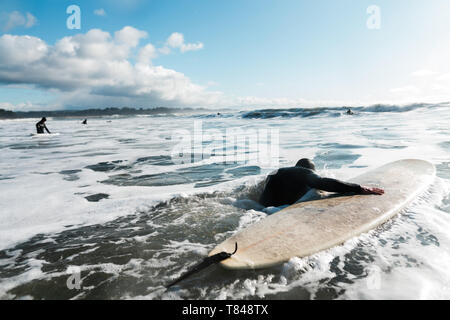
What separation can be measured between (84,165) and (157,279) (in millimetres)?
5964

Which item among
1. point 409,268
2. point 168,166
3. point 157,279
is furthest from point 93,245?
point 168,166

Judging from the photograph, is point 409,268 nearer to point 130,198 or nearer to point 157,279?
point 157,279

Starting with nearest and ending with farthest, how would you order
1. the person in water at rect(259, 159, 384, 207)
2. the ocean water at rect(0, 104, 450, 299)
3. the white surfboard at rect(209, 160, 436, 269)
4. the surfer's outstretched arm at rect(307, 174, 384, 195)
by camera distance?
1. the ocean water at rect(0, 104, 450, 299)
2. the white surfboard at rect(209, 160, 436, 269)
3. the surfer's outstretched arm at rect(307, 174, 384, 195)
4. the person in water at rect(259, 159, 384, 207)

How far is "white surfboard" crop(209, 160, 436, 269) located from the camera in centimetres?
228

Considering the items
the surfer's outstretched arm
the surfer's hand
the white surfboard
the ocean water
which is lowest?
the ocean water

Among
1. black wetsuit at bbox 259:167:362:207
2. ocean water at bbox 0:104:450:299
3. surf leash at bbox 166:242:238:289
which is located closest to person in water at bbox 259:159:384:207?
black wetsuit at bbox 259:167:362:207

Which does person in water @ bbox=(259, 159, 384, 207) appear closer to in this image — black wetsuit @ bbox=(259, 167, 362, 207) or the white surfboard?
black wetsuit @ bbox=(259, 167, 362, 207)

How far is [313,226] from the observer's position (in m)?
2.78

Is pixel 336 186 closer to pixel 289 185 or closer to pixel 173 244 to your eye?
pixel 289 185

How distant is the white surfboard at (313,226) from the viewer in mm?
2275

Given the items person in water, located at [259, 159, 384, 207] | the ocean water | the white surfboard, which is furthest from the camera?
person in water, located at [259, 159, 384, 207]

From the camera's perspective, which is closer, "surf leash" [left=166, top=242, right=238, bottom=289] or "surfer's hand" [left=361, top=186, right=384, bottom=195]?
"surf leash" [left=166, top=242, right=238, bottom=289]
